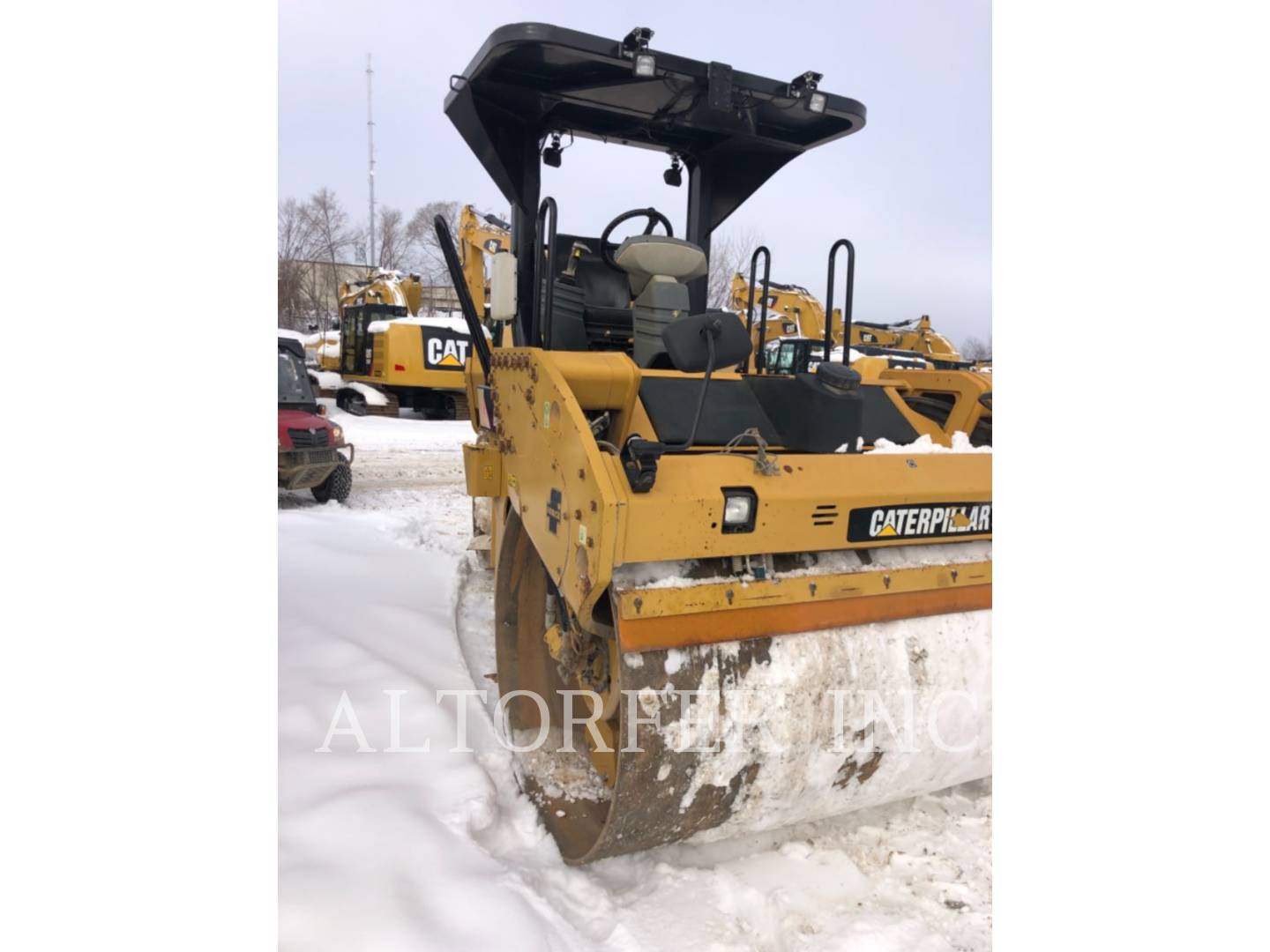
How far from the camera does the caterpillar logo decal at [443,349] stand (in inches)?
650

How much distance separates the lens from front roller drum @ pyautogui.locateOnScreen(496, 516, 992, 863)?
7.14 ft

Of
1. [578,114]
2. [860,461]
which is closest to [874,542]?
[860,461]

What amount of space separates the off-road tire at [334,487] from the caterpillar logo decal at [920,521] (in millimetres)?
7313

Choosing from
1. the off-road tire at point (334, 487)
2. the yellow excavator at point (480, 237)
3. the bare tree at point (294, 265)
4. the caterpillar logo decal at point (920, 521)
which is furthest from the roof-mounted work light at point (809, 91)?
the bare tree at point (294, 265)

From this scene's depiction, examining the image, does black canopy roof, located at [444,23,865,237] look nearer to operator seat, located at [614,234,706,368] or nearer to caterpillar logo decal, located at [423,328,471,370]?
operator seat, located at [614,234,706,368]

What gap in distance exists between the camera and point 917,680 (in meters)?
2.47

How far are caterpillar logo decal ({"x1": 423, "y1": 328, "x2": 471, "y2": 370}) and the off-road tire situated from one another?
805 centimetres

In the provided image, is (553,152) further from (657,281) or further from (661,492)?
(661,492)

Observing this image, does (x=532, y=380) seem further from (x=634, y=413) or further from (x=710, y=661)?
(x=710, y=661)

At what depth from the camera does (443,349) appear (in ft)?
54.6

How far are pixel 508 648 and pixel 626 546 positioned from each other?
4.90 feet

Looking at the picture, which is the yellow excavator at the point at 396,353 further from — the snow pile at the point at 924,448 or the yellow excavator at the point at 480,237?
the snow pile at the point at 924,448

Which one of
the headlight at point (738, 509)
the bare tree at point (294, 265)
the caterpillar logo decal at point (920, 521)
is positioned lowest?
the caterpillar logo decal at point (920, 521)

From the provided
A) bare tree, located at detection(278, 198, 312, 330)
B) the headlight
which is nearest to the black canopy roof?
the headlight
